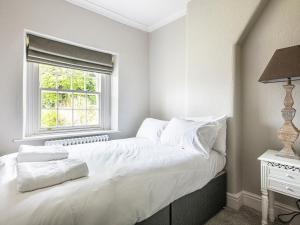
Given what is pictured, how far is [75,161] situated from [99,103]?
1.79 metres

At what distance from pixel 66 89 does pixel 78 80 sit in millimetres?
230

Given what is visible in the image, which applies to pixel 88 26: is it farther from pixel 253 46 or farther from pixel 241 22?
pixel 253 46

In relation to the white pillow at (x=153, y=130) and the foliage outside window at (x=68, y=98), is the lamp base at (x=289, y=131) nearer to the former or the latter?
the white pillow at (x=153, y=130)

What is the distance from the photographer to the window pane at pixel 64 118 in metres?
2.49

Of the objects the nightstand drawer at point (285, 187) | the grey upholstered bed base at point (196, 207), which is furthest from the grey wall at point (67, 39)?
the nightstand drawer at point (285, 187)

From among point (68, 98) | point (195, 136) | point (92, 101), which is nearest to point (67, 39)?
point (68, 98)

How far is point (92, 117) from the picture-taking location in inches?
111

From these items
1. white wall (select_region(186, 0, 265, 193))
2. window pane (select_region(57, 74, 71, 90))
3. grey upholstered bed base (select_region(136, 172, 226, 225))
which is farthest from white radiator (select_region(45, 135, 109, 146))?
grey upholstered bed base (select_region(136, 172, 226, 225))

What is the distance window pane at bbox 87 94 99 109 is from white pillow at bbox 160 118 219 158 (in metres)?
1.47

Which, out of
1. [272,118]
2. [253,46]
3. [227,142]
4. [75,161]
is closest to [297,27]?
[253,46]

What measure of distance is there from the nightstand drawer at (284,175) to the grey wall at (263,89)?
1.42 feet

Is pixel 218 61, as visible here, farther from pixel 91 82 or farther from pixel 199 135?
pixel 91 82

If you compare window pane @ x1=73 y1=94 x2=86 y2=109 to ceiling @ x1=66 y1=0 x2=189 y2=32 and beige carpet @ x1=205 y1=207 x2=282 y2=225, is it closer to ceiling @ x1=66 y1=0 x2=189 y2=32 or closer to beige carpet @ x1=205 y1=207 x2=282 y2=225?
ceiling @ x1=66 y1=0 x2=189 y2=32

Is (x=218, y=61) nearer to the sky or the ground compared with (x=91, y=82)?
nearer to the sky
